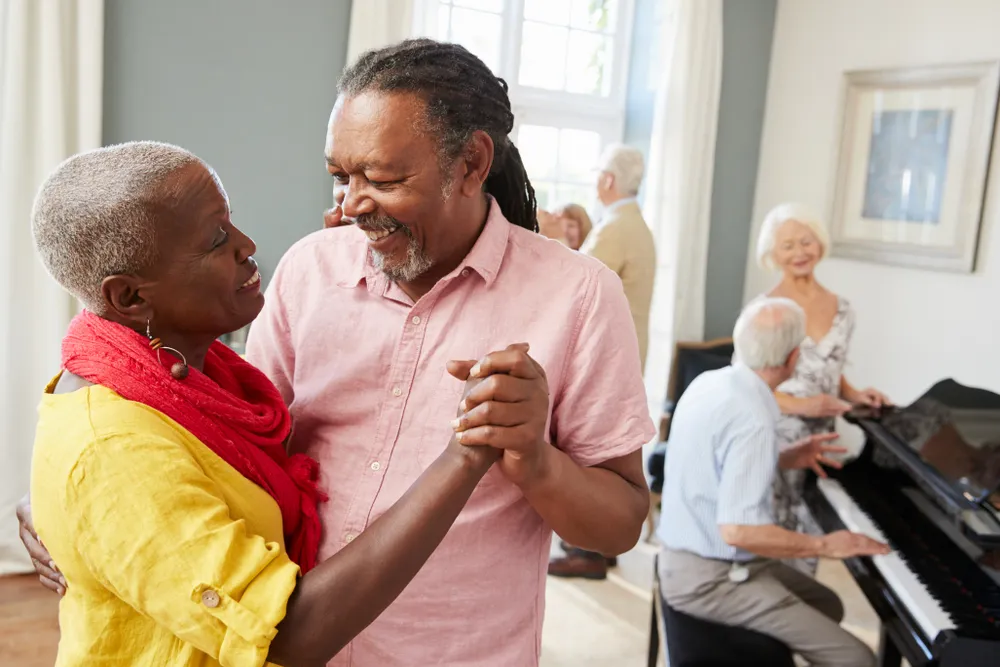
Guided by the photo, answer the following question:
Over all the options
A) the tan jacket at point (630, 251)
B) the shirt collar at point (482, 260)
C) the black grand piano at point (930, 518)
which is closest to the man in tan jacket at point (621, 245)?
the tan jacket at point (630, 251)

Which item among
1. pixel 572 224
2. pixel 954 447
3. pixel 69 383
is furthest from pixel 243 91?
pixel 954 447

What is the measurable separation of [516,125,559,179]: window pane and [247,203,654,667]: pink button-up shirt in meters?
3.59

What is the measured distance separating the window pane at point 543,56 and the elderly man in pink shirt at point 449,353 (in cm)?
358

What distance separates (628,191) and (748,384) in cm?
170

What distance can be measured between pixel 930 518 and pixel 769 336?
68cm

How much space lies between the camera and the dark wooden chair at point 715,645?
206cm

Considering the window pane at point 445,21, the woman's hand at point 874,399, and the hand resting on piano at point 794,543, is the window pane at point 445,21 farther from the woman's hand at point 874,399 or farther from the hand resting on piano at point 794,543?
the hand resting on piano at point 794,543

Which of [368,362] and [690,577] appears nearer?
[368,362]

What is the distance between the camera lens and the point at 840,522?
2498mm

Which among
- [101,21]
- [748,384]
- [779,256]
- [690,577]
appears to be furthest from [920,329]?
[101,21]

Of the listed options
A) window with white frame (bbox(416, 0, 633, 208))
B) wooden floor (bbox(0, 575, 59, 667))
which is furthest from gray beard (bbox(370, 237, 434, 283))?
window with white frame (bbox(416, 0, 633, 208))

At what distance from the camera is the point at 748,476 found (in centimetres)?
221

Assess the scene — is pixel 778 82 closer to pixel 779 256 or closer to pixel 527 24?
pixel 527 24

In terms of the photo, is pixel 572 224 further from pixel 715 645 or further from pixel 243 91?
pixel 715 645
